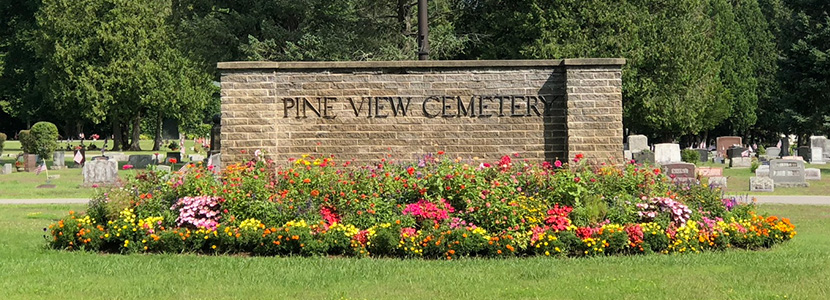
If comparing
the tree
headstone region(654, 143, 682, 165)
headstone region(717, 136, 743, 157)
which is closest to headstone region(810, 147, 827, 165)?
headstone region(717, 136, 743, 157)

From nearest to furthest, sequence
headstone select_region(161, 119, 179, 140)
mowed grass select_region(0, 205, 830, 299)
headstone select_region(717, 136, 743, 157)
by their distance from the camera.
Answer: mowed grass select_region(0, 205, 830, 299) < headstone select_region(717, 136, 743, 157) < headstone select_region(161, 119, 179, 140)

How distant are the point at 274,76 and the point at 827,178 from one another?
814 inches

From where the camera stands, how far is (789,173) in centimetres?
2406

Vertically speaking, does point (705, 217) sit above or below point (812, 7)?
below

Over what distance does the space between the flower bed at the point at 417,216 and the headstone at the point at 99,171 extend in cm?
1371

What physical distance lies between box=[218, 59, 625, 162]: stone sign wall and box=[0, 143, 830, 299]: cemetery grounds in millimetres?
3660

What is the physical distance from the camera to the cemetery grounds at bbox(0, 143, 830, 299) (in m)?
7.39

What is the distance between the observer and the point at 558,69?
1291 cm

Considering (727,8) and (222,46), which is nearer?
(222,46)

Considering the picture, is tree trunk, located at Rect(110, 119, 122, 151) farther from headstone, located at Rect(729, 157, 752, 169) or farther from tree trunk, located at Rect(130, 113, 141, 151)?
headstone, located at Rect(729, 157, 752, 169)

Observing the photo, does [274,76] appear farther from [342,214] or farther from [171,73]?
[171,73]

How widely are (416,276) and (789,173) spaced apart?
18.6 m

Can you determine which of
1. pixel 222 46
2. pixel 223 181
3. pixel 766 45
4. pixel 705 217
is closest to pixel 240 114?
pixel 223 181

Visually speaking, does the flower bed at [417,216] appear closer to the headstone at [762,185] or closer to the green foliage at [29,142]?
the headstone at [762,185]
